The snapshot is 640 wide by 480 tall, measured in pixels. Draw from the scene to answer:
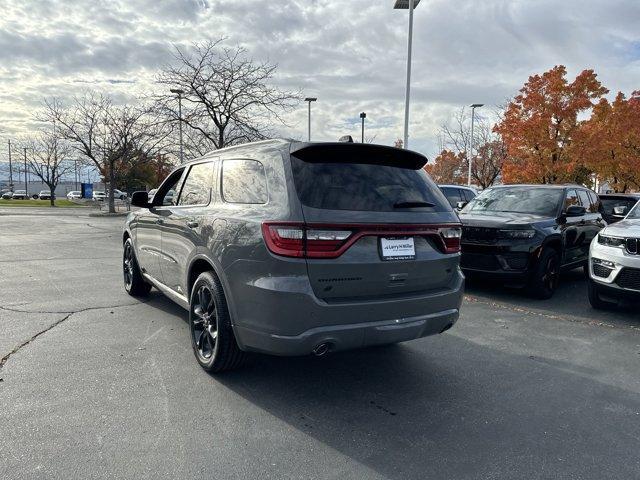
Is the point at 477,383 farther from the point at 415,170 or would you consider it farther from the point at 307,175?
the point at 307,175

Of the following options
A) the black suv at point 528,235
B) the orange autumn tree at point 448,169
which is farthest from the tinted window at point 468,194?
the orange autumn tree at point 448,169

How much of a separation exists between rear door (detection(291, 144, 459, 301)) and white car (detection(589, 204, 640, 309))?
313 centimetres

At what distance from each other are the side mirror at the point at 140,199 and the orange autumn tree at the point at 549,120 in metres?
17.0

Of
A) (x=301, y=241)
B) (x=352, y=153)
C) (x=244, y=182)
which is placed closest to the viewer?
(x=301, y=241)

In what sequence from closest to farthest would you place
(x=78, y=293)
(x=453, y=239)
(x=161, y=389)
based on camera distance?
(x=161, y=389), (x=453, y=239), (x=78, y=293)

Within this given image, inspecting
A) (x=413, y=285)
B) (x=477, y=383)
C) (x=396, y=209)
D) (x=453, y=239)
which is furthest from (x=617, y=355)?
(x=396, y=209)

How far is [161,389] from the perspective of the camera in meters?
3.60

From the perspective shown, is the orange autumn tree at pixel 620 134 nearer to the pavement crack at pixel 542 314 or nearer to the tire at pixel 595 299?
the tire at pixel 595 299

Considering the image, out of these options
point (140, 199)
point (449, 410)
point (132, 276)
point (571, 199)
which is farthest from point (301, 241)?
point (571, 199)

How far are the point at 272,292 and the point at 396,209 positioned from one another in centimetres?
110

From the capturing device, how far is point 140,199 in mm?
5457

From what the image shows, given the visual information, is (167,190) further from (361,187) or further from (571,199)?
(571,199)

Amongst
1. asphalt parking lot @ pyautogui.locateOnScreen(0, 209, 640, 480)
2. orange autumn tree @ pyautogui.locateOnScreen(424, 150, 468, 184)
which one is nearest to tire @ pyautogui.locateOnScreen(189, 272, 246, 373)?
asphalt parking lot @ pyautogui.locateOnScreen(0, 209, 640, 480)

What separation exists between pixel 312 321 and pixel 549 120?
739 inches
